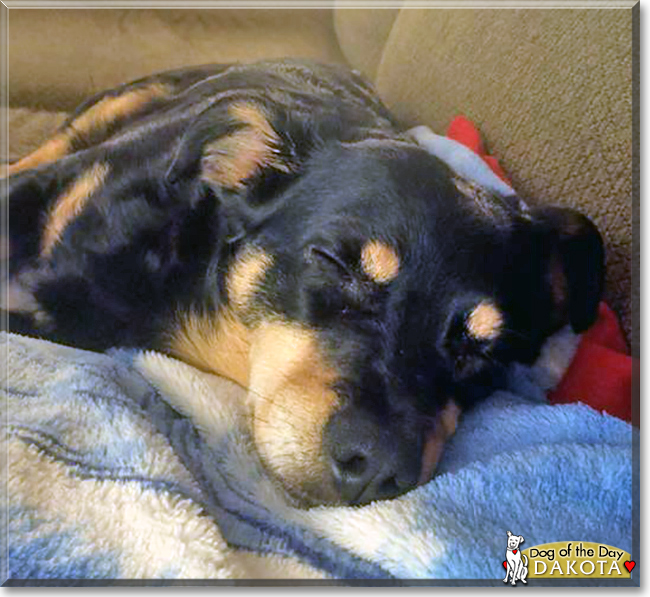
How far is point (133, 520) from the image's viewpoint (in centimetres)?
81

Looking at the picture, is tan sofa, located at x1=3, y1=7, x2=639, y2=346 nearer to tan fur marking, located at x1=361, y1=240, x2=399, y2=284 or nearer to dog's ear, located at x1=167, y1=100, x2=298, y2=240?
tan fur marking, located at x1=361, y1=240, x2=399, y2=284

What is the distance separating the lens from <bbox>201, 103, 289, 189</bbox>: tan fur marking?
4.24 ft

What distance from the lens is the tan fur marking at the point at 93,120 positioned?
5.82ft

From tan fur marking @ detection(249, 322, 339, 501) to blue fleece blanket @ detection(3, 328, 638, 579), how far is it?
0.03m

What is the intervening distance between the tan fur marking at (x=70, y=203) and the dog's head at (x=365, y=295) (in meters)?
0.23

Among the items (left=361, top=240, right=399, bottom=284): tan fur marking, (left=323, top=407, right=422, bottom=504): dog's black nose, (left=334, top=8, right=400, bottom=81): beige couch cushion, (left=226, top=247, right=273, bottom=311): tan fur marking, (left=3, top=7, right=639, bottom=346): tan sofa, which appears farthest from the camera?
(left=334, top=8, right=400, bottom=81): beige couch cushion

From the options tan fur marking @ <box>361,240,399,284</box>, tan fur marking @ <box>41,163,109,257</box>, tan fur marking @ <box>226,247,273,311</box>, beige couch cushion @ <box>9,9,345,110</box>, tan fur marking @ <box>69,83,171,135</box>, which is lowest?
beige couch cushion @ <box>9,9,345,110</box>

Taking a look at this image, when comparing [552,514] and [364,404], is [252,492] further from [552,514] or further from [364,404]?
[552,514]

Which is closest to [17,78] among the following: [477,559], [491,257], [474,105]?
[474,105]

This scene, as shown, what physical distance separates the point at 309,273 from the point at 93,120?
0.96m

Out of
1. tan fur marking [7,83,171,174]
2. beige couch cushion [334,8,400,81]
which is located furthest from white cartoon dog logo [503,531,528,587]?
beige couch cushion [334,8,400,81]

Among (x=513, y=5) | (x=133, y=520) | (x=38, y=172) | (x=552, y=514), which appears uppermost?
(x=513, y=5)

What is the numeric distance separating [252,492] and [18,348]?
0.42 meters

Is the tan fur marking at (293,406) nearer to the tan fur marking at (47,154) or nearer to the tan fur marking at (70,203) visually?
the tan fur marking at (70,203)
